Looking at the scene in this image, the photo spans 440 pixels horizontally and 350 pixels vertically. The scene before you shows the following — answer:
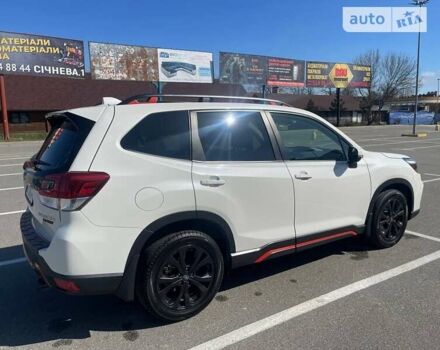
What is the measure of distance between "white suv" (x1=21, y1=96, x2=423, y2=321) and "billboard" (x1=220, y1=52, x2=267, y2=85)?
34.7 m

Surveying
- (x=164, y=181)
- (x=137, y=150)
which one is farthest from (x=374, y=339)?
(x=137, y=150)

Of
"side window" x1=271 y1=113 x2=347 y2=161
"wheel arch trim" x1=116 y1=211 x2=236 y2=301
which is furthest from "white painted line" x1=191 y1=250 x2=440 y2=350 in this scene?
"side window" x1=271 y1=113 x2=347 y2=161

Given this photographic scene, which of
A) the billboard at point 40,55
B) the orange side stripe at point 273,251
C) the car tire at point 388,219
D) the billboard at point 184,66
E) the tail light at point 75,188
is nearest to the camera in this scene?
the tail light at point 75,188

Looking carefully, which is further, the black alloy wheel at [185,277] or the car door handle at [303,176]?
the car door handle at [303,176]

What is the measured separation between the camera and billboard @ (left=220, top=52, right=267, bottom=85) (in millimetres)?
37531

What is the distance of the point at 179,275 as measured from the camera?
3215 millimetres

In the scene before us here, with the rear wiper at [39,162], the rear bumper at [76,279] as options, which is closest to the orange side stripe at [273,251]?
the rear bumper at [76,279]

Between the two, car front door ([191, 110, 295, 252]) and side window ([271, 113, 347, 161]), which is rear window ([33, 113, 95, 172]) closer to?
car front door ([191, 110, 295, 252])

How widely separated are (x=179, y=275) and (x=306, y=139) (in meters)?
1.80

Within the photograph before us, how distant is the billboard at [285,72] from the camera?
134 feet

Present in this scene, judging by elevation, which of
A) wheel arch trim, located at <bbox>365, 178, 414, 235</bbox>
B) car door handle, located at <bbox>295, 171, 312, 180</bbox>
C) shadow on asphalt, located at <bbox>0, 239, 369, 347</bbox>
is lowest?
shadow on asphalt, located at <bbox>0, 239, 369, 347</bbox>

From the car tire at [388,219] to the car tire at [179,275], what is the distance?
2.19m

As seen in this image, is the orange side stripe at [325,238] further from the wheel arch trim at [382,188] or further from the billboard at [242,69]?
the billboard at [242,69]

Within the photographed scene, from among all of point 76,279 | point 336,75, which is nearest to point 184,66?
point 336,75
